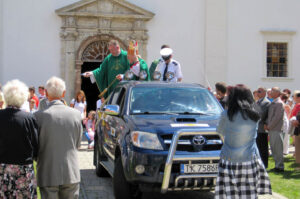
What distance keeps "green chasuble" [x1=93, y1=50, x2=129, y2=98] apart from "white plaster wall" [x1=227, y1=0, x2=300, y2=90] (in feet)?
32.3

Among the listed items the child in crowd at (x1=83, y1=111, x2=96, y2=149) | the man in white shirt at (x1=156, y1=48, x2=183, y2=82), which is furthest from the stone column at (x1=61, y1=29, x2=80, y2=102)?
the man in white shirt at (x1=156, y1=48, x2=183, y2=82)

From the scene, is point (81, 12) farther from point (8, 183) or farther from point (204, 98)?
point (8, 183)

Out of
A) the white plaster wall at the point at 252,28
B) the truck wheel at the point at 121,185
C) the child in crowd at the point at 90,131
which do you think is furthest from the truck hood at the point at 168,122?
the white plaster wall at the point at 252,28

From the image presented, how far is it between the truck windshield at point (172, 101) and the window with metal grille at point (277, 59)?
519 inches

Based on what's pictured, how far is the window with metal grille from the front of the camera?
63.3ft

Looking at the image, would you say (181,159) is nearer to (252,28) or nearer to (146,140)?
(146,140)

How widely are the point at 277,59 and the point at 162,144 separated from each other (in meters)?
15.2

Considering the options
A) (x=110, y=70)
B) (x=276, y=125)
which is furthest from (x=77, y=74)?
(x=276, y=125)

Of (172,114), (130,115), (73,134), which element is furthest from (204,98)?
(73,134)

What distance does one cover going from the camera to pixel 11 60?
672 inches

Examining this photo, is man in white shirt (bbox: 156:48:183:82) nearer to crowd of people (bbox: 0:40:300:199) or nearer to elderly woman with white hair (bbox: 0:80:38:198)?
crowd of people (bbox: 0:40:300:199)

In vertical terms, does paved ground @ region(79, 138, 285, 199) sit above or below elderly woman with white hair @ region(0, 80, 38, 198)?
below

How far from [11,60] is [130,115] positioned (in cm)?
1213

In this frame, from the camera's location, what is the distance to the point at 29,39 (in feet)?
56.3
